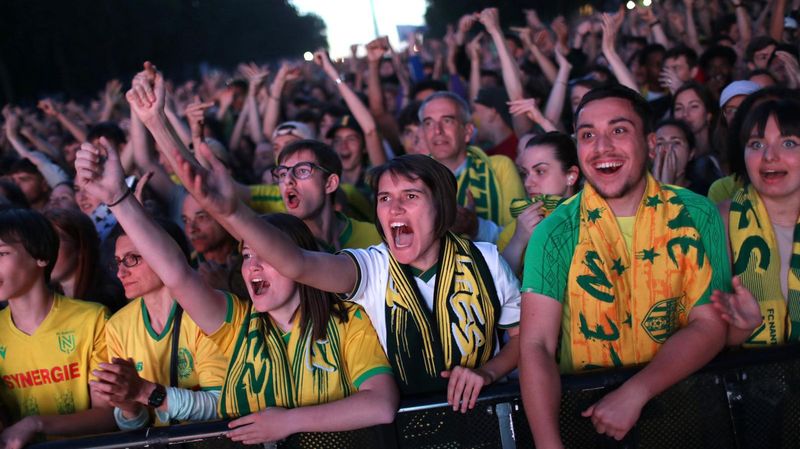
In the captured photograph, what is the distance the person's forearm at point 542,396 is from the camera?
2.56 metres

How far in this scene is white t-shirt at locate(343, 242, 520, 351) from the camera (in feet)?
9.75

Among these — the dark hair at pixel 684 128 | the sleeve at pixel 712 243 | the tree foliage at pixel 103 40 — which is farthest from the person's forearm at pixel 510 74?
the tree foliage at pixel 103 40

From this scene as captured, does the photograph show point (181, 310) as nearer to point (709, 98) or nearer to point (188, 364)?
point (188, 364)

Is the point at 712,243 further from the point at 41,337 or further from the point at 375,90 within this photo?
the point at 375,90

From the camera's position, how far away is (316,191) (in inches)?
172

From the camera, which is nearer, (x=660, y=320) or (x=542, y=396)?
(x=542, y=396)

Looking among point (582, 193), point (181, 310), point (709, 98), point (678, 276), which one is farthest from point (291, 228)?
point (709, 98)

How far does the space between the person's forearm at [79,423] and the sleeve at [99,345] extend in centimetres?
20

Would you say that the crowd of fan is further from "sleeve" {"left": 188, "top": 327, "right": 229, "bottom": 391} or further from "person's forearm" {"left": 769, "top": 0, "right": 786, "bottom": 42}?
"person's forearm" {"left": 769, "top": 0, "right": 786, "bottom": 42}

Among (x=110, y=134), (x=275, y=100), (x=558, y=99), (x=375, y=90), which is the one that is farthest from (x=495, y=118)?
(x=110, y=134)

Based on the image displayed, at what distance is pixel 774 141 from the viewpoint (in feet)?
10.3

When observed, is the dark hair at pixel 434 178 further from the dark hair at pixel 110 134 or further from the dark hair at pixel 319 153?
the dark hair at pixel 110 134

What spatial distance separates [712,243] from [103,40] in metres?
27.7

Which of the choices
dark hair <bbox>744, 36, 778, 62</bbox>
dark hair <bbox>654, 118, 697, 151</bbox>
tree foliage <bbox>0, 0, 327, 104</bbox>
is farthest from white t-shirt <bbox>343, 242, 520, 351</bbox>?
tree foliage <bbox>0, 0, 327, 104</bbox>
